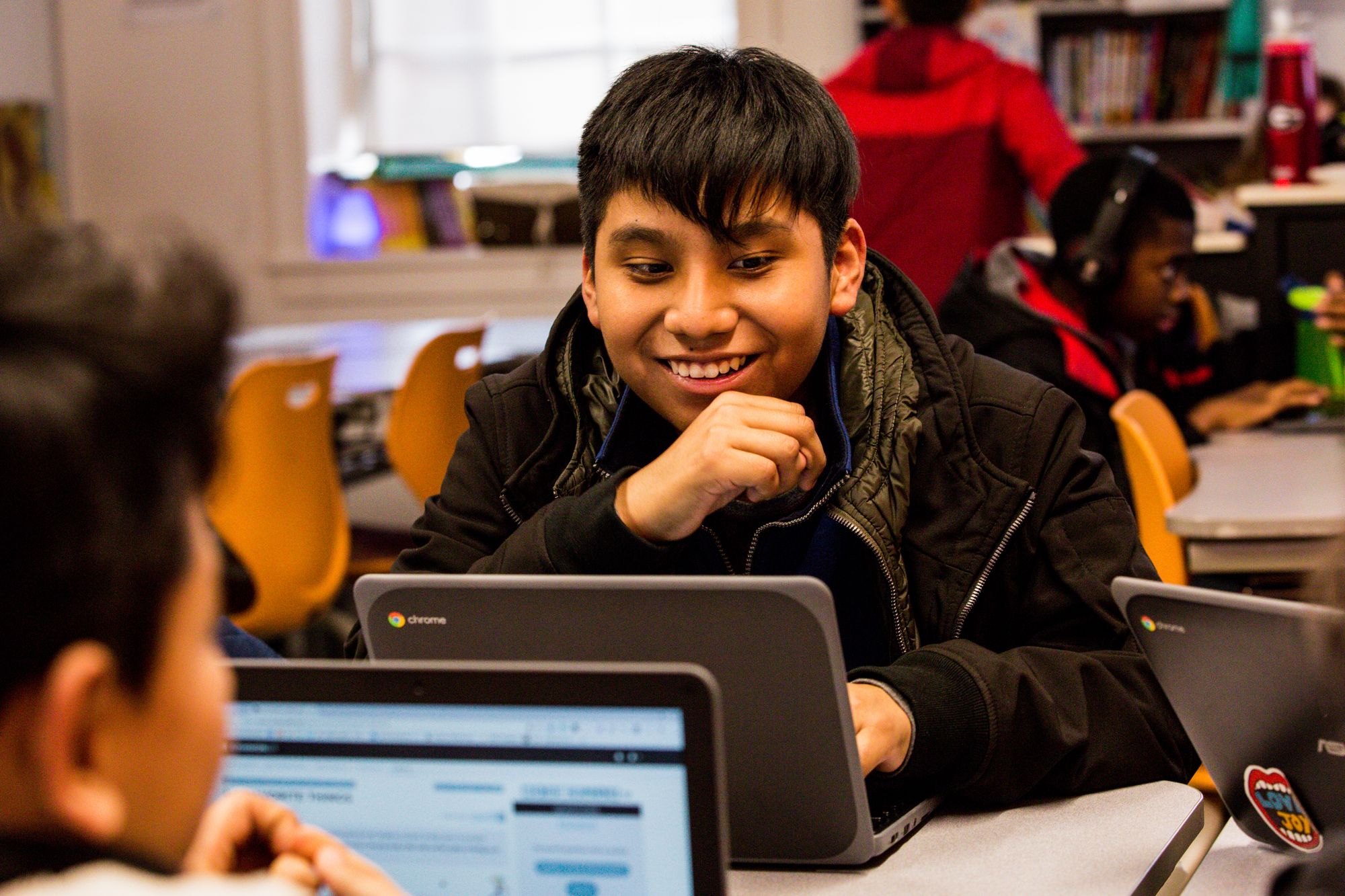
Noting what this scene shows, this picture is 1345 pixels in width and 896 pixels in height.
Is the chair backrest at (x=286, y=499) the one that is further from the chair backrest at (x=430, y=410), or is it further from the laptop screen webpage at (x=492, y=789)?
the laptop screen webpage at (x=492, y=789)

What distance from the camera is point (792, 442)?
1.09 m

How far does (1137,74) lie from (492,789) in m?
4.73

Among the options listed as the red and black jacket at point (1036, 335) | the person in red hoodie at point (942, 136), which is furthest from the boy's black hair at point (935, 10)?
the red and black jacket at point (1036, 335)

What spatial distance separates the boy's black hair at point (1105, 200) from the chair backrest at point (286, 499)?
1442 mm

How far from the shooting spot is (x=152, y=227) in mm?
A: 523

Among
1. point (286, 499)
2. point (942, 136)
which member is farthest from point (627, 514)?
point (942, 136)

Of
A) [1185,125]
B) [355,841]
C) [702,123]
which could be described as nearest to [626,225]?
[702,123]

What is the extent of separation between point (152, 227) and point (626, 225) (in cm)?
72

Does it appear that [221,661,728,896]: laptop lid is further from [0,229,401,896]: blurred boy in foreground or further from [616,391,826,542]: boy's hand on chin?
[616,391,826,542]: boy's hand on chin

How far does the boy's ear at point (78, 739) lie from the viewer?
0.45m

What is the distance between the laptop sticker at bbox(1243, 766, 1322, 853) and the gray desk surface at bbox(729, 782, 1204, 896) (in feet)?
0.24

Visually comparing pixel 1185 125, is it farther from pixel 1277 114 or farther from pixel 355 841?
pixel 355 841

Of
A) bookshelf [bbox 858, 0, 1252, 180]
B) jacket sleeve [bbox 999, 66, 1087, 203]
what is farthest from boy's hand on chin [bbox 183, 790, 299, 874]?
bookshelf [bbox 858, 0, 1252, 180]

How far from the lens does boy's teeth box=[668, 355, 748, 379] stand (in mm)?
1238
